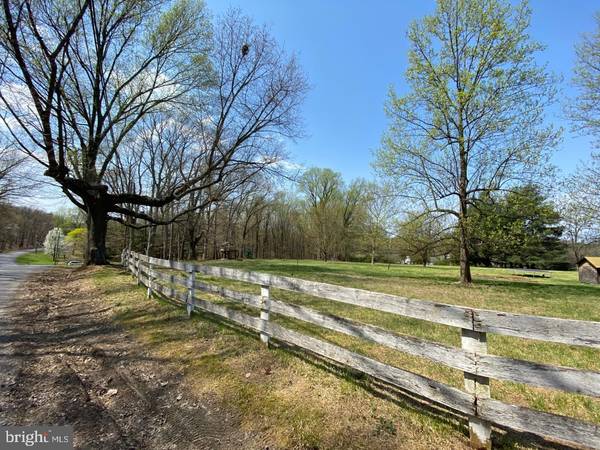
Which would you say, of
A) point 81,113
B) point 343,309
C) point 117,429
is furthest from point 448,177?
point 81,113

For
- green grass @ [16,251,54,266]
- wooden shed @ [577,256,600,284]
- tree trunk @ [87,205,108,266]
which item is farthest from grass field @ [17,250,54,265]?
wooden shed @ [577,256,600,284]

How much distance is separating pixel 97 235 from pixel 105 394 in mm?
15567

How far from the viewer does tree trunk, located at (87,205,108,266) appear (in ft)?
53.1

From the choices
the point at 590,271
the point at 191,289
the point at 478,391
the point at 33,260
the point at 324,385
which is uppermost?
the point at 191,289

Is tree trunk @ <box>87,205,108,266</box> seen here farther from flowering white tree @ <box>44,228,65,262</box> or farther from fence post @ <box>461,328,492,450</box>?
flowering white tree @ <box>44,228,65,262</box>

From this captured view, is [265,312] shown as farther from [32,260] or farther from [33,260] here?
[33,260]

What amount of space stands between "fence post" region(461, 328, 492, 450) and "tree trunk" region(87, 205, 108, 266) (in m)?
18.3

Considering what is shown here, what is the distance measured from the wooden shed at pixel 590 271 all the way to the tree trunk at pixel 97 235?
37151 millimetres

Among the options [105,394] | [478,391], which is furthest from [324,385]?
[105,394]

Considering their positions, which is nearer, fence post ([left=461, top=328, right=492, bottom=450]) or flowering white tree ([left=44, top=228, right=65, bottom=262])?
fence post ([left=461, top=328, right=492, bottom=450])

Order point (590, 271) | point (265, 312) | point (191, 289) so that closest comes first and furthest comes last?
point (265, 312)
point (191, 289)
point (590, 271)

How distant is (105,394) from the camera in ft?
12.0

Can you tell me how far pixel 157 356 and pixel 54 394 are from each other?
1.34m

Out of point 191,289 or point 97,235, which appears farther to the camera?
point 97,235
